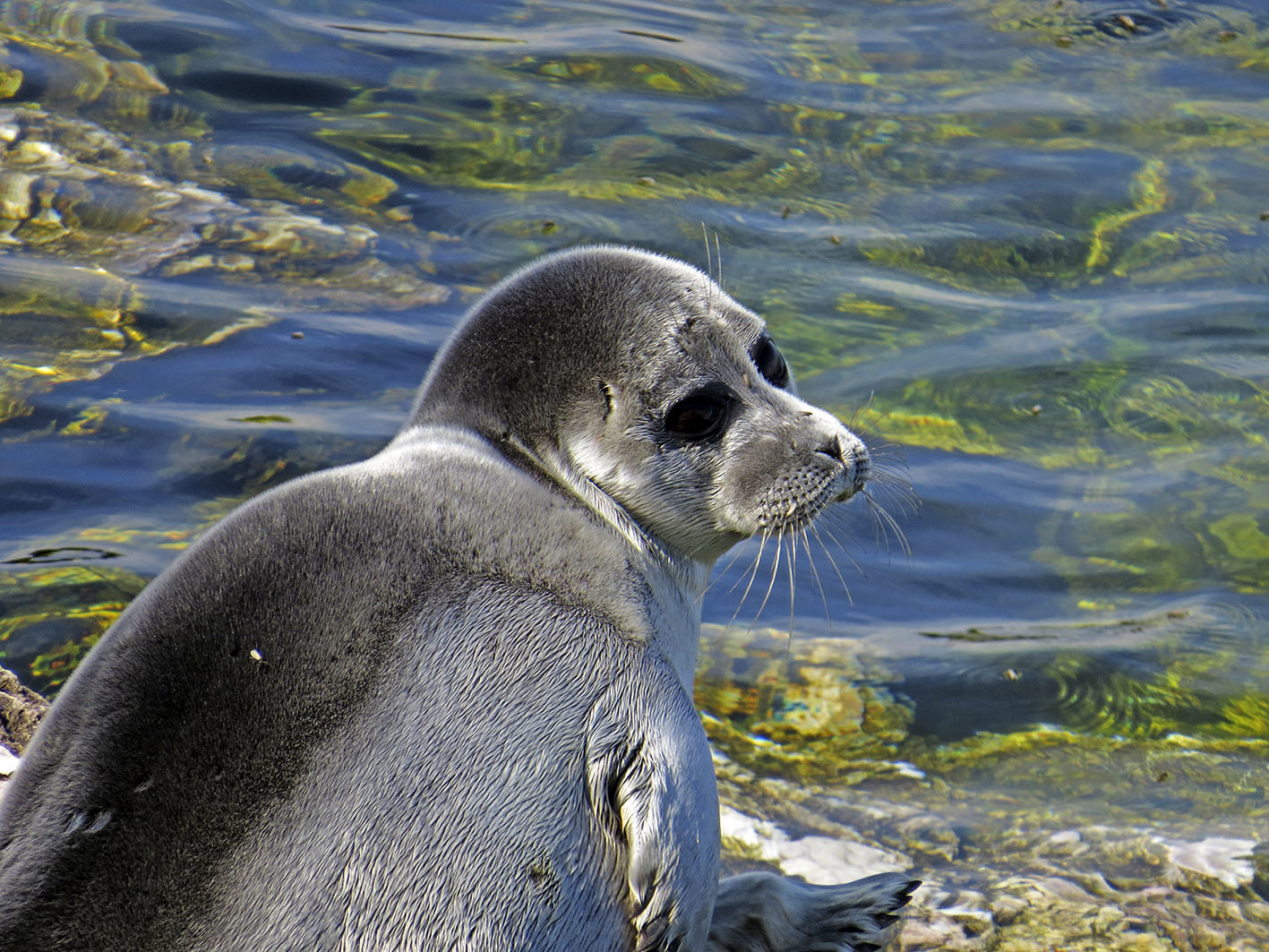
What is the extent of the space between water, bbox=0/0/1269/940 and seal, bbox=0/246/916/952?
205cm

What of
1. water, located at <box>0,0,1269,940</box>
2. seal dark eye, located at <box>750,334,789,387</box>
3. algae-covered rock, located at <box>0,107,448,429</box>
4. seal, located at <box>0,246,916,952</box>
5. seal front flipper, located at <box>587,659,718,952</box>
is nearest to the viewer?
seal, located at <box>0,246,916,952</box>

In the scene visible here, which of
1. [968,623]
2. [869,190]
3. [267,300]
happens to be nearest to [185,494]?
[267,300]

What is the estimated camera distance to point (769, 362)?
4035 millimetres

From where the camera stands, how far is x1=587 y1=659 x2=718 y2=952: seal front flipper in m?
2.94

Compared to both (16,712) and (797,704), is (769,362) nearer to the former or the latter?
(797,704)

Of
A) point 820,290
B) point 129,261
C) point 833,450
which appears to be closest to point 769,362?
point 833,450

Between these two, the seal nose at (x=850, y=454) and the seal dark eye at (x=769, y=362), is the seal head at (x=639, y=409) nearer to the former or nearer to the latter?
the seal nose at (x=850, y=454)

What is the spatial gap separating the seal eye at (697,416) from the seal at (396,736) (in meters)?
0.14

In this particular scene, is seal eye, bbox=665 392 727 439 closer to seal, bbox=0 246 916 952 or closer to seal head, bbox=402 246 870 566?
seal head, bbox=402 246 870 566

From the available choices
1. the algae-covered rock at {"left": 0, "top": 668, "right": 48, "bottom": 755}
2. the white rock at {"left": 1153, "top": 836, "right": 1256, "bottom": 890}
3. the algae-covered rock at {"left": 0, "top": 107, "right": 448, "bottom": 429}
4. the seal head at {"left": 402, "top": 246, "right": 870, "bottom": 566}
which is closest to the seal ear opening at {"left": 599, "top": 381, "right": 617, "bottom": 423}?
the seal head at {"left": 402, "top": 246, "right": 870, "bottom": 566}

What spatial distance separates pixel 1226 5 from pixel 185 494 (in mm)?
10032

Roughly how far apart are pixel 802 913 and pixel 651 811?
1071 mm

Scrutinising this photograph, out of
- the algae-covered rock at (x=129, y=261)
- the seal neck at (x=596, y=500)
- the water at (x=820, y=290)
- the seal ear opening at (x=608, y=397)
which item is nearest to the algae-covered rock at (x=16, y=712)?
the water at (x=820, y=290)

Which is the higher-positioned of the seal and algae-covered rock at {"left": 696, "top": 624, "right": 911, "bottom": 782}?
the seal
